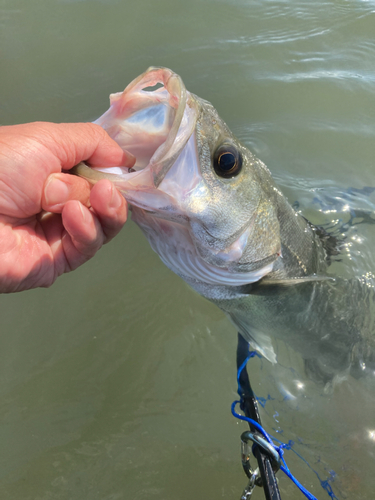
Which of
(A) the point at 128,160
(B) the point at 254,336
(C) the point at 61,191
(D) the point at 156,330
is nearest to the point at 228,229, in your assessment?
(A) the point at 128,160

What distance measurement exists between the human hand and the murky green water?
1.35m

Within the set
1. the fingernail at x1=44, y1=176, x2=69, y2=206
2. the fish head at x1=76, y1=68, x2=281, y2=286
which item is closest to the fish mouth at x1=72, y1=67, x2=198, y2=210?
the fish head at x1=76, y1=68, x2=281, y2=286

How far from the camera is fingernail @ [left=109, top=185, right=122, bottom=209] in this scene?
140 centimetres

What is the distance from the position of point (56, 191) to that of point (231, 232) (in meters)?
0.85

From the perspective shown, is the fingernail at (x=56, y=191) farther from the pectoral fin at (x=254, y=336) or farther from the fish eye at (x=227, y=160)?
the pectoral fin at (x=254, y=336)

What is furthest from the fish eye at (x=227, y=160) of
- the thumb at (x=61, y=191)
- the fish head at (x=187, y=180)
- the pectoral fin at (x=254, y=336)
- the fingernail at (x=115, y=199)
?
the pectoral fin at (x=254, y=336)

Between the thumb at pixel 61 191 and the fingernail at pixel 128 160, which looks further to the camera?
the fingernail at pixel 128 160

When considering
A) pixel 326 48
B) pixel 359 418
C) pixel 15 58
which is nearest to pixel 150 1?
pixel 15 58

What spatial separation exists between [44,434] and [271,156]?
3.44m

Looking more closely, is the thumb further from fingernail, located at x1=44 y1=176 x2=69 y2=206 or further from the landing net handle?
the landing net handle

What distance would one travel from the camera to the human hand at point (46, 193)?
1366 mm

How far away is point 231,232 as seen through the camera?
180 cm

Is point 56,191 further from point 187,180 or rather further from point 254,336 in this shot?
point 254,336

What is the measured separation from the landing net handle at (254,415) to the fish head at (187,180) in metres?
0.60
